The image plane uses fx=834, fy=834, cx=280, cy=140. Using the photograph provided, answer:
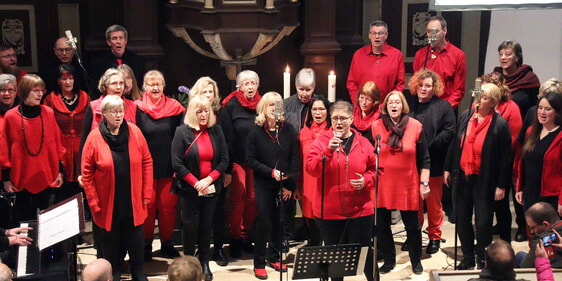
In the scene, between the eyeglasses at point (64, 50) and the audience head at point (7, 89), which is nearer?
the audience head at point (7, 89)

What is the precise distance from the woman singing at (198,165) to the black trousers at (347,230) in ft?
2.71

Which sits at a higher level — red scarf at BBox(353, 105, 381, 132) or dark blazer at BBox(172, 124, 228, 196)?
red scarf at BBox(353, 105, 381, 132)

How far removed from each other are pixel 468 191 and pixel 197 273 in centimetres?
266

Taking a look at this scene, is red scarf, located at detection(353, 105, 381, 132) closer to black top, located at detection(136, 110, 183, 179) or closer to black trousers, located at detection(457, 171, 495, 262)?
black trousers, located at detection(457, 171, 495, 262)

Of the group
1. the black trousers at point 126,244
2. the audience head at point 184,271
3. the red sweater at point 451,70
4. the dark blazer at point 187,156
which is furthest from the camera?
the red sweater at point 451,70

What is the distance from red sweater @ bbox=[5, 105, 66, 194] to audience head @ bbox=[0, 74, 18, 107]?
11 cm

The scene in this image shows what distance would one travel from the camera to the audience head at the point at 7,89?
600 centimetres

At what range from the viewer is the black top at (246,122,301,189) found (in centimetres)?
584

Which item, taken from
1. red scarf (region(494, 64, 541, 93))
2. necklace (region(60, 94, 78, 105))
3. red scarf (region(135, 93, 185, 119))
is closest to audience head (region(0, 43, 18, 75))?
necklace (region(60, 94, 78, 105))

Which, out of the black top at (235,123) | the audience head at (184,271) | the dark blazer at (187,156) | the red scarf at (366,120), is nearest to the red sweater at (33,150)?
the dark blazer at (187,156)

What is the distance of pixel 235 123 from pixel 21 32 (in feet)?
7.81

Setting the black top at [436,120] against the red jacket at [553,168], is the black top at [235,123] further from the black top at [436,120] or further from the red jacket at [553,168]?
the red jacket at [553,168]

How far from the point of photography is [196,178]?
18.8ft

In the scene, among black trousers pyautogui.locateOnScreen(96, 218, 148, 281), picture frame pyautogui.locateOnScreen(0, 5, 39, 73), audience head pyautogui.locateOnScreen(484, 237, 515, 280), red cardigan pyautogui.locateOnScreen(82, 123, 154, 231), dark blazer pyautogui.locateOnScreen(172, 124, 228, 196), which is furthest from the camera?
picture frame pyautogui.locateOnScreen(0, 5, 39, 73)
